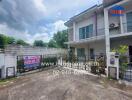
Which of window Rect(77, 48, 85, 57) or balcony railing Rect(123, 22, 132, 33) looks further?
window Rect(77, 48, 85, 57)

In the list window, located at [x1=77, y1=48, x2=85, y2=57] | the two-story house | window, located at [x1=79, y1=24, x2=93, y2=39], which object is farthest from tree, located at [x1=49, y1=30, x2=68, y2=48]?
window, located at [x1=79, y1=24, x2=93, y2=39]

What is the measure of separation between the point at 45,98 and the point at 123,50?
6.26 m

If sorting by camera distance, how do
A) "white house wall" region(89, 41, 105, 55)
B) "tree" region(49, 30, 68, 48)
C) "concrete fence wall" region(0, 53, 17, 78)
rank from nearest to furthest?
"concrete fence wall" region(0, 53, 17, 78)
"white house wall" region(89, 41, 105, 55)
"tree" region(49, 30, 68, 48)

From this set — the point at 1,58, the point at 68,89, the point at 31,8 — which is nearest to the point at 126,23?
the point at 68,89

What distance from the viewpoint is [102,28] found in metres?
14.3

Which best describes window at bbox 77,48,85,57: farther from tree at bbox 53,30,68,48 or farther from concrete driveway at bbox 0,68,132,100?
tree at bbox 53,30,68,48

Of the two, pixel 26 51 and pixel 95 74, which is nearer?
pixel 95 74

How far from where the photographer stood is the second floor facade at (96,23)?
477 inches

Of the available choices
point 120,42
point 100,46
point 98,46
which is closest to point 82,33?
point 98,46

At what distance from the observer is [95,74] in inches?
368

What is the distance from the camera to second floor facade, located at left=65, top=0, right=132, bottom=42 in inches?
477

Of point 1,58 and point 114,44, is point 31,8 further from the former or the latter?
point 114,44

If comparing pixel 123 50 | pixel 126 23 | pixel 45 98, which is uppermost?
pixel 126 23

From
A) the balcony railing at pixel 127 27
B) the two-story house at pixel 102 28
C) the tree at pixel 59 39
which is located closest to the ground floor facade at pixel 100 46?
the two-story house at pixel 102 28
